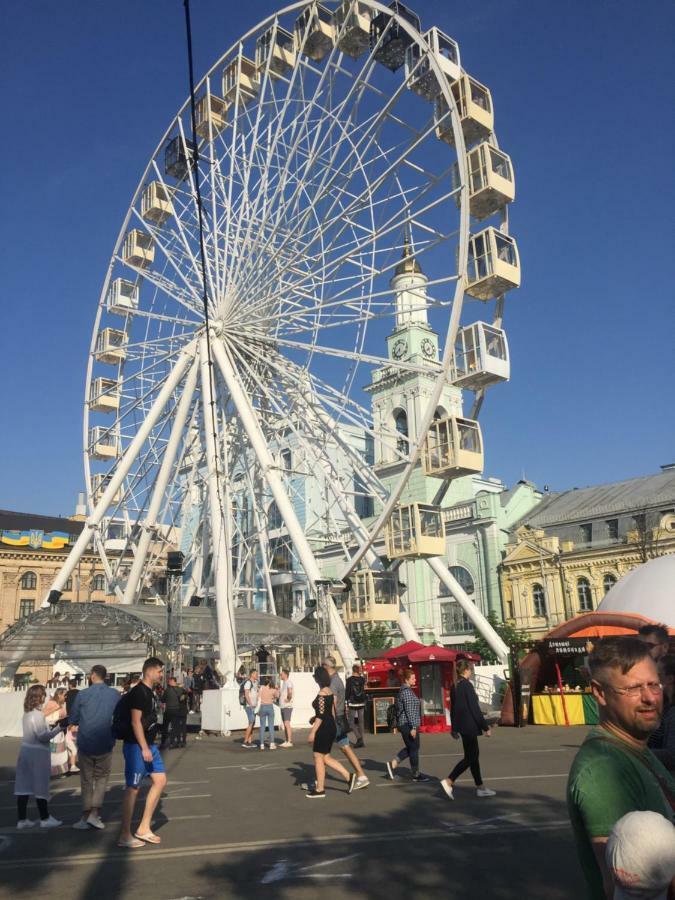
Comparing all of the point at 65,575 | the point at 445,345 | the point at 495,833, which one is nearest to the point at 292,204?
the point at 445,345

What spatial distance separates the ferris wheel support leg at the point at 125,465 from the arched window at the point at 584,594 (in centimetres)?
2879

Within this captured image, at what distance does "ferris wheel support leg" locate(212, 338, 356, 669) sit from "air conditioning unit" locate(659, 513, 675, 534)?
26276 mm

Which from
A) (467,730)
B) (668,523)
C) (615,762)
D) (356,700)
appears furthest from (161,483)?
(668,523)

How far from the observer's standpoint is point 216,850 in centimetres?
733

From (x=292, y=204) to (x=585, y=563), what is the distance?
29712mm

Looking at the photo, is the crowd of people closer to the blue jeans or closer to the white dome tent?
the blue jeans

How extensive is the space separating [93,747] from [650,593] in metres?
19.5

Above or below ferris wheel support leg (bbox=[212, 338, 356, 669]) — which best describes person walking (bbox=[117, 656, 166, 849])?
below

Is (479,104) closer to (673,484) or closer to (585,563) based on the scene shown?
(585,563)

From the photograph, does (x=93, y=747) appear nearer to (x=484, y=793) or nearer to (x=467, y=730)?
(x=467, y=730)

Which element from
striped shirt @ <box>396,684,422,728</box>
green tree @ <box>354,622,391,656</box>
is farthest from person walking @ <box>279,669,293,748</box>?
green tree @ <box>354,622,391,656</box>

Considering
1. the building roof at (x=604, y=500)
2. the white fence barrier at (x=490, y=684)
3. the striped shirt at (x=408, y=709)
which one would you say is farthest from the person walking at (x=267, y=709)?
the building roof at (x=604, y=500)

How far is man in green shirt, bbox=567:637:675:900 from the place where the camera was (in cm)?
251

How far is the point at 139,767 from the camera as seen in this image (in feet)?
25.8
